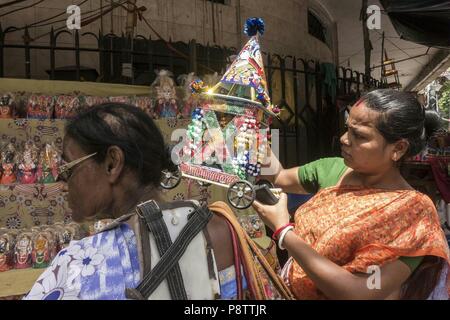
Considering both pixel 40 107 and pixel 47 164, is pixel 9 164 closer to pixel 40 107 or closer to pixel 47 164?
pixel 47 164

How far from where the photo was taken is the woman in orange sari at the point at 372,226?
4.22ft

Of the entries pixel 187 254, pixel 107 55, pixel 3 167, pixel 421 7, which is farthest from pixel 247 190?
pixel 107 55

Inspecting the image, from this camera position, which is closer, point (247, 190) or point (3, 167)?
point (247, 190)

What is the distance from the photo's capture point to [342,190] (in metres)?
1.52

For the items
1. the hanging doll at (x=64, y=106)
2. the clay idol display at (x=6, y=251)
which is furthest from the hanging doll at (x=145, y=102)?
the clay idol display at (x=6, y=251)

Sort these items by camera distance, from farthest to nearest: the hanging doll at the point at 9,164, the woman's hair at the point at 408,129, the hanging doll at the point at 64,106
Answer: the hanging doll at the point at 64,106 < the hanging doll at the point at 9,164 < the woman's hair at the point at 408,129

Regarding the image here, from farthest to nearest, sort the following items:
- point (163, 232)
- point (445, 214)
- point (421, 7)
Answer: point (445, 214) → point (421, 7) → point (163, 232)

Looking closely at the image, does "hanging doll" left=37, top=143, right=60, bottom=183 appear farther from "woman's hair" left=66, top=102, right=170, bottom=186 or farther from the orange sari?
the orange sari

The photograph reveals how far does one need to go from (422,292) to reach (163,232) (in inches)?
37.0

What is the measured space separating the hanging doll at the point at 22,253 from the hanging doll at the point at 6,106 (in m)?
0.99

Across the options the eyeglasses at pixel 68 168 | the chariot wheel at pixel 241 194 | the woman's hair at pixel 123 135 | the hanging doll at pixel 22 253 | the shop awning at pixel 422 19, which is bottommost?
the hanging doll at pixel 22 253

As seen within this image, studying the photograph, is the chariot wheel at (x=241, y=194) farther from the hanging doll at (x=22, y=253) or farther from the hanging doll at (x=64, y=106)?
the hanging doll at (x=64, y=106)
